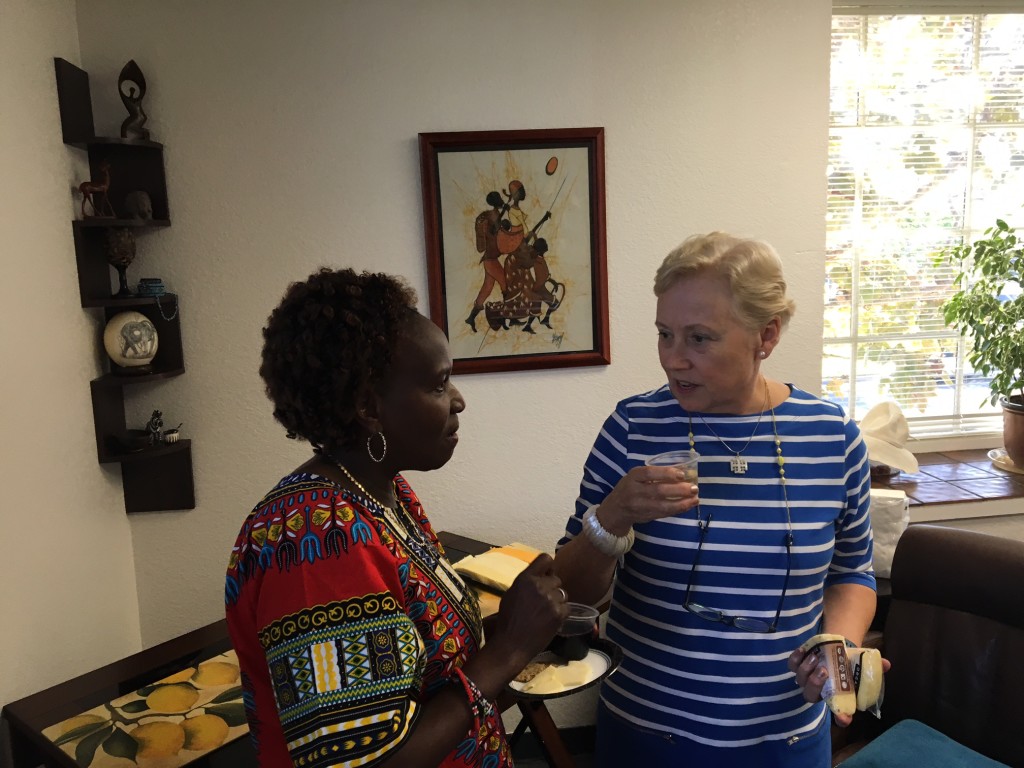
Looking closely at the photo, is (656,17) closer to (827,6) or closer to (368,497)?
(827,6)

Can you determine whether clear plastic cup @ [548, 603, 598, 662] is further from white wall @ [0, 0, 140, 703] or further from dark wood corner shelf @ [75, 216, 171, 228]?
dark wood corner shelf @ [75, 216, 171, 228]

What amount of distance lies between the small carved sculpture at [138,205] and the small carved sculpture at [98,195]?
0.05 meters

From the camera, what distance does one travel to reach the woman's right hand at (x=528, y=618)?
0.96 metres

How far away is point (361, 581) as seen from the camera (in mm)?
808

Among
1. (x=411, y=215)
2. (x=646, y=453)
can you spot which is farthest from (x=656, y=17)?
(x=646, y=453)

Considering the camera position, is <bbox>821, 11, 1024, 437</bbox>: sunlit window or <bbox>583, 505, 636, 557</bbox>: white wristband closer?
<bbox>583, 505, 636, 557</bbox>: white wristband

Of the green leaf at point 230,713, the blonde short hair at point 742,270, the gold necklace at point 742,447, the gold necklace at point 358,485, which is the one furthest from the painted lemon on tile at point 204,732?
the blonde short hair at point 742,270

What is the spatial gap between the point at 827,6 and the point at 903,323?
3.86ft

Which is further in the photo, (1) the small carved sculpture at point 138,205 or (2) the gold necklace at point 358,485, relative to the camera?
(1) the small carved sculpture at point 138,205

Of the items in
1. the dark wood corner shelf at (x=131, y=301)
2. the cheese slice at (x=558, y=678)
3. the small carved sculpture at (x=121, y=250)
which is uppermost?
the small carved sculpture at (x=121, y=250)

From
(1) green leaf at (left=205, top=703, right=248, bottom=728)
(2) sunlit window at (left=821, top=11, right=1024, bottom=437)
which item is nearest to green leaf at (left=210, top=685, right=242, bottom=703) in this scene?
(1) green leaf at (left=205, top=703, right=248, bottom=728)

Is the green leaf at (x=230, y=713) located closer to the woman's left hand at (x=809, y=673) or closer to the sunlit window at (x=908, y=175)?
the woman's left hand at (x=809, y=673)

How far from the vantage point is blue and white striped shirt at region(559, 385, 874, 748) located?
1.20 m

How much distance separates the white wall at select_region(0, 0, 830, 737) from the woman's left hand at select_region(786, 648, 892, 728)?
4.49ft
